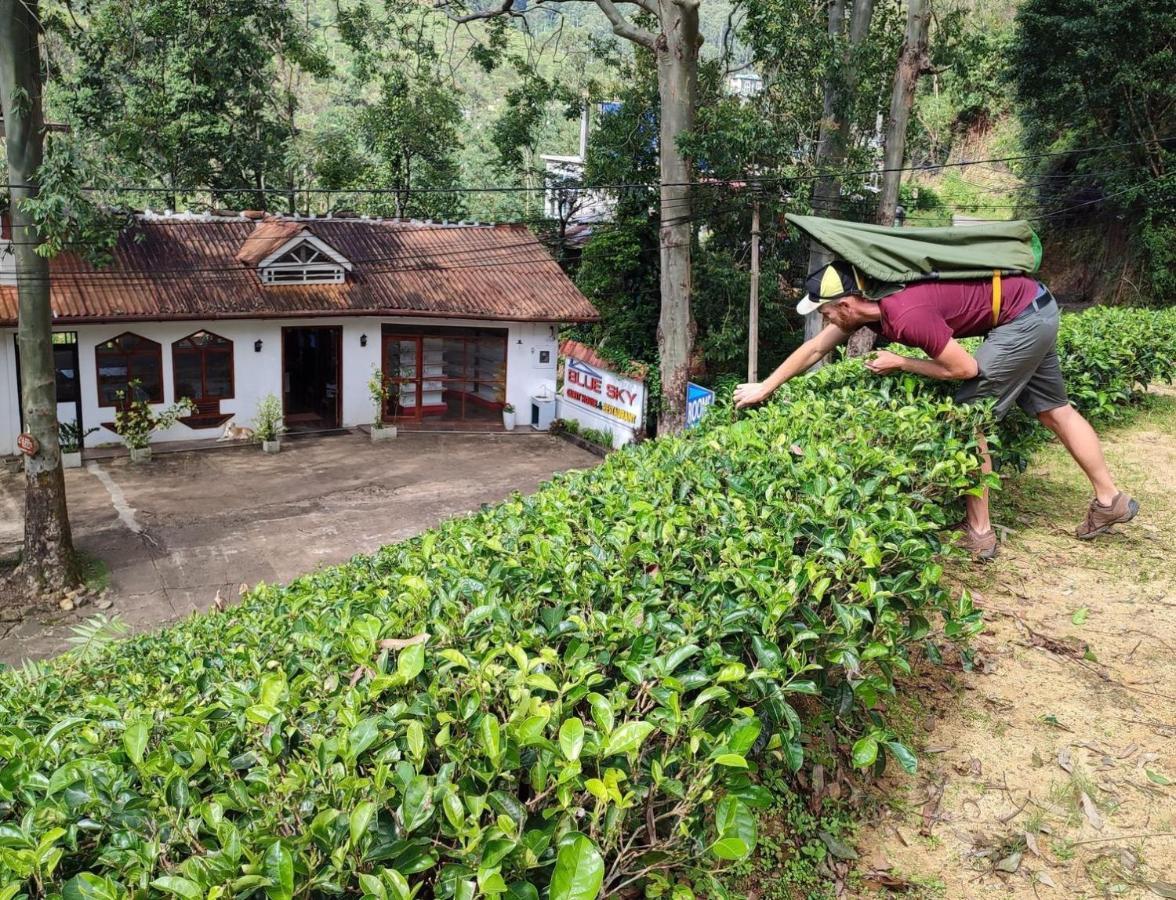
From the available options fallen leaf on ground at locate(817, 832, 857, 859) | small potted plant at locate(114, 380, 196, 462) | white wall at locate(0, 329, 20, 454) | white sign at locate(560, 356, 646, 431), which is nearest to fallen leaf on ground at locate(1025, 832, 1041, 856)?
fallen leaf on ground at locate(817, 832, 857, 859)

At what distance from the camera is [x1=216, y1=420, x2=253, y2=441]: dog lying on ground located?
18625 millimetres

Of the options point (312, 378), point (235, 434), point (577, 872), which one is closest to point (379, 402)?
point (312, 378)

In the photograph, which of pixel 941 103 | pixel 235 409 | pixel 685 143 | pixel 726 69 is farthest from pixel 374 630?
pixel 941 103

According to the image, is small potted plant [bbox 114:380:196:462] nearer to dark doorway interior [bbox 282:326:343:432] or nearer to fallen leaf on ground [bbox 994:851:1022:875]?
dark doorway interior [bbox 282:326:343:432]

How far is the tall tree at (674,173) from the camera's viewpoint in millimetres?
14695

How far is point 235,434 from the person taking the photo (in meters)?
18.7

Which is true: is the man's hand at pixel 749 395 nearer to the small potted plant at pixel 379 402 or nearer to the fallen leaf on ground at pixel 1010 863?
the fallen leaf on ground at pixel 1010 863

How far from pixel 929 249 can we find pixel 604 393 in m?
15.3

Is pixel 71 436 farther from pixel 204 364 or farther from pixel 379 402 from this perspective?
pixel 379 402

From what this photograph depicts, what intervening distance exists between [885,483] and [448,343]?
1804 cm

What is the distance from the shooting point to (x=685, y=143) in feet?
49.0

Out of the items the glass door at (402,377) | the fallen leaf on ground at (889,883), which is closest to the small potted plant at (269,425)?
the glass door at (402,377)

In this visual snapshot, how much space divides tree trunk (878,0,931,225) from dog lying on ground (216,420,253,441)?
12.9 metres

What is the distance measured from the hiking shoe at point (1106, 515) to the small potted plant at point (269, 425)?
1555 cm
